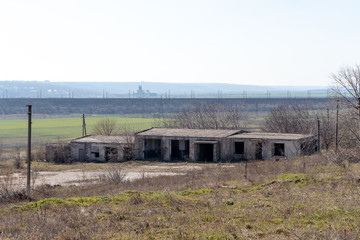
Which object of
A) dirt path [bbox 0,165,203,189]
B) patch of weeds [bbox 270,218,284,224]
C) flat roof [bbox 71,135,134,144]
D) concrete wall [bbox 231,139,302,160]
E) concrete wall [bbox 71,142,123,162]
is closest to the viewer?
patch of weeds [bbox 270,218,284,224]

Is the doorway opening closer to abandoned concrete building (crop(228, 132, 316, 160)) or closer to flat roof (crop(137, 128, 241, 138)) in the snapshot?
flat roof (crop(137, 128, 241, 138))

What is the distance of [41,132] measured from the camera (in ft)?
283

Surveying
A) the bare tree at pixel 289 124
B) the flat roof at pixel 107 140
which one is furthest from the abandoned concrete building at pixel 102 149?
the bare tree at pixel 289 124

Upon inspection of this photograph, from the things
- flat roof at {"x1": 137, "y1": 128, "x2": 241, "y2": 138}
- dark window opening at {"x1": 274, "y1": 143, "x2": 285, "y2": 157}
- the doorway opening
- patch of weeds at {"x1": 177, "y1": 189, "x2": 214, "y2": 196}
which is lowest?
the doorway opening

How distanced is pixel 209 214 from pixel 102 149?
30.1 metres

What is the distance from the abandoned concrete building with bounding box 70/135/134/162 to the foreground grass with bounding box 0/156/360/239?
24123mm

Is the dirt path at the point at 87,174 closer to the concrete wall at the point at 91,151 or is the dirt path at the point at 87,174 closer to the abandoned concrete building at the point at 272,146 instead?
the abandoned concrete building at the point at 272,146

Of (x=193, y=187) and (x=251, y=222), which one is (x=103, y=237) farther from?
(x=193, y=187)

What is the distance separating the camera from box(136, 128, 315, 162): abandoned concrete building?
3691cm

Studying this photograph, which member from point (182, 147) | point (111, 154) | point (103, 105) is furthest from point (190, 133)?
point (103, 105)

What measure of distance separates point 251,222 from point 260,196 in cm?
371

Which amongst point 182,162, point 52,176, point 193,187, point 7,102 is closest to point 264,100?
point 7,102

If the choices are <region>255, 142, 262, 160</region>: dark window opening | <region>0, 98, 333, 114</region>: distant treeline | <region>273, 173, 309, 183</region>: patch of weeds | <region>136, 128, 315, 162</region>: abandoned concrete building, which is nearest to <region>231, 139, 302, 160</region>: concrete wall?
<region>136, 128, 315, 162</region>: abandoned concrete building

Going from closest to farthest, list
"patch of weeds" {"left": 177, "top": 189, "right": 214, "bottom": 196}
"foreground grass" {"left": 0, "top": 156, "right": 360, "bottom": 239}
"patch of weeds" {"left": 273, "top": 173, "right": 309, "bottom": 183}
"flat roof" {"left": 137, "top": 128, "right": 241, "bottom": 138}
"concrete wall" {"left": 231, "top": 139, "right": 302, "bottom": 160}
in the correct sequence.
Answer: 1. "foreground grass" {"left": 0, "top": 156, "right": 360, "bottom": 239}
2. "patch of weeds" {"left": 177, "top": 189, "right": 214, "bottom": 196}
3. "patch of weeds" {"left": 273, "top": 173, "right": 309, "bottom": 183}
4. "concrete wall" {"left": 231, "top": 139, "right": 302, "bottom": 160}
5. "flat roof" {"left": 137, "top": 128, "right": 241, "bottom": 138}
